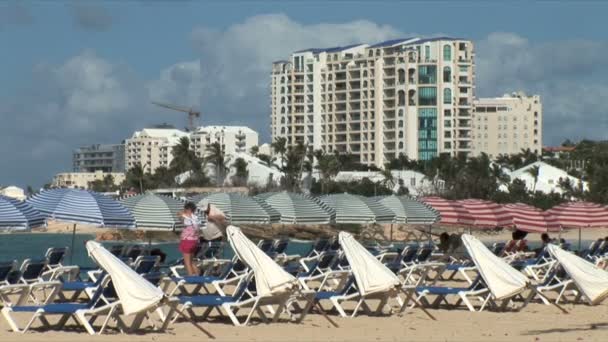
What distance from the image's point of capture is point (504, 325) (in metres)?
16.3

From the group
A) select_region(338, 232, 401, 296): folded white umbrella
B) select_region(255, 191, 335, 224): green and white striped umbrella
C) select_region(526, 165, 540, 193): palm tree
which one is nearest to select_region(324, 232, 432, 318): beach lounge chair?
select_region(338, 232, 401, 296): folded white umbrella

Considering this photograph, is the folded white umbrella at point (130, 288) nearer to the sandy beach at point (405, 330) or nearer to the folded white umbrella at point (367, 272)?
the sandy beach at point (405, 330)

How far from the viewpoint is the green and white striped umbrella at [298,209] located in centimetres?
2819

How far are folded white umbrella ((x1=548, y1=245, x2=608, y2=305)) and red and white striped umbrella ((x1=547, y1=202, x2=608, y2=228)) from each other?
507 inches

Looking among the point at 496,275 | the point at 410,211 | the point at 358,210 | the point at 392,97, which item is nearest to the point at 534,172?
the point at 392,97

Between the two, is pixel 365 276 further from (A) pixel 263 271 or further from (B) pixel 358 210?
(B) pixel 358 210

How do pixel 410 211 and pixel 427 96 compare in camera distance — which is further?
pixel 427 96

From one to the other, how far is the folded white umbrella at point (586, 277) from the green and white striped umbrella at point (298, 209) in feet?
35.7

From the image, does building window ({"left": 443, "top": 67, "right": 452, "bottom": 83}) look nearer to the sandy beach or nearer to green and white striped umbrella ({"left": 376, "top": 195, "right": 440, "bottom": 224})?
green and white striped umbrella ({"left": 376, "top": 195, "right": 440, "bottom": 224})

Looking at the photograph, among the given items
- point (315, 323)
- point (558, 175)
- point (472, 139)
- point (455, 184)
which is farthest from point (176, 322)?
point (472, 139)

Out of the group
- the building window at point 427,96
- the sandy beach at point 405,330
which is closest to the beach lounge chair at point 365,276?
the sandy beach at point 405,330

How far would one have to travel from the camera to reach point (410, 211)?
98.8 feet

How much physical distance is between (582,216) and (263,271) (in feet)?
55.7

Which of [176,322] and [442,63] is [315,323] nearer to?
[176,322]
